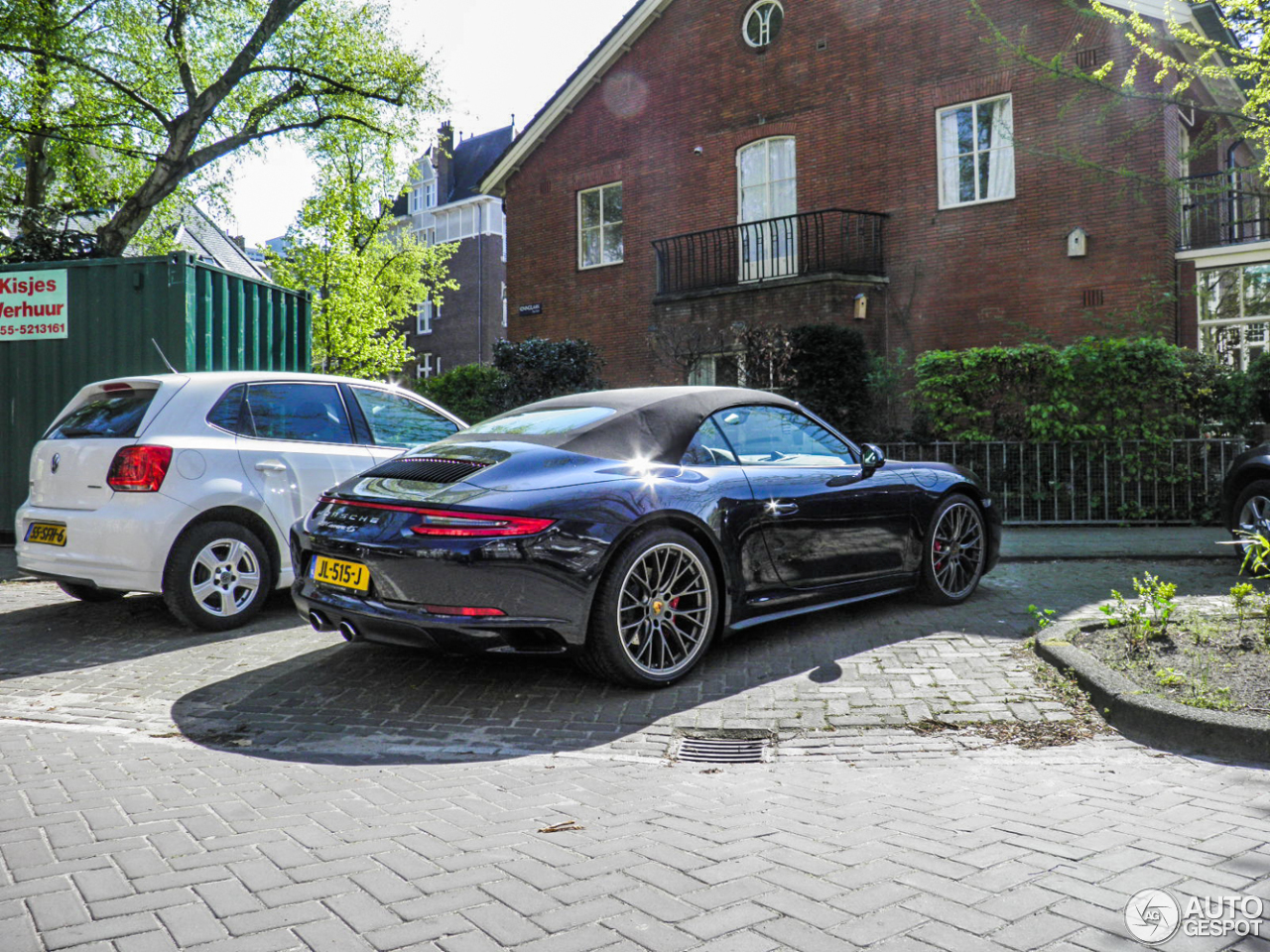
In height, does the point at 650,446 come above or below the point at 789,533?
above

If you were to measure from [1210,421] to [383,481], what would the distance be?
10.7m

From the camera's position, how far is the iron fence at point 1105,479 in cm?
1117

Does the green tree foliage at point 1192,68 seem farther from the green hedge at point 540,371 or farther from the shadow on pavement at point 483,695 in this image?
the green hedge at point 540,371

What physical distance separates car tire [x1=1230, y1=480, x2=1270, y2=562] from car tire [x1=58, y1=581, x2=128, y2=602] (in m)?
8.35

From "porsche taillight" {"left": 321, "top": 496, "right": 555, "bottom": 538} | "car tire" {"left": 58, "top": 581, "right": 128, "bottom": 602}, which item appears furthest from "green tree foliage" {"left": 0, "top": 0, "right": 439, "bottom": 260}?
"porsche taillight" {"left": 321, "top": 496, "right": 555, "bottom": 538}

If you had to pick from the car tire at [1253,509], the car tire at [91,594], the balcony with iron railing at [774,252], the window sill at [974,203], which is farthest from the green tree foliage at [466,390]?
the car tire at [1253,509]

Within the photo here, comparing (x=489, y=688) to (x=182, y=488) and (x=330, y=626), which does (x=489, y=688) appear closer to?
(x=330, y=626)

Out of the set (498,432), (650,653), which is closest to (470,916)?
(650,653)

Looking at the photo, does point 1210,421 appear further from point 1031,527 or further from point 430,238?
point 430,238

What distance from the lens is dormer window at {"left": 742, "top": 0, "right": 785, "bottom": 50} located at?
18906 millimetres

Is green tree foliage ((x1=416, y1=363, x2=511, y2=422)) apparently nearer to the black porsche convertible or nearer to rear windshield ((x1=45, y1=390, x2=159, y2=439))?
rear windshield ((x1=45, y1=390, x2=159, y2=439))

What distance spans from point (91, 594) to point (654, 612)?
14.5 feet

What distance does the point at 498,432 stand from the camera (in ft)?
16.9

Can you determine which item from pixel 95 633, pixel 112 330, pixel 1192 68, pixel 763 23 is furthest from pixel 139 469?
pixel 763 23
